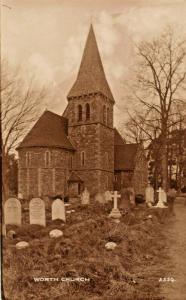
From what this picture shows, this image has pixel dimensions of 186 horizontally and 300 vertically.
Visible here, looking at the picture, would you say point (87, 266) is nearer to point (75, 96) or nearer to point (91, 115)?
point (75, 96)

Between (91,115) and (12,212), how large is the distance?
4780 millimetres

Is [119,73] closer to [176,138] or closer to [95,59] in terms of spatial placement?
[95,59]

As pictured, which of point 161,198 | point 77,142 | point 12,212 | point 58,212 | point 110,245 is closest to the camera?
point 110,245

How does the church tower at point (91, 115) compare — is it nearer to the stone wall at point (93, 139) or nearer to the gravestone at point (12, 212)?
the stone wall at point (93, 139)

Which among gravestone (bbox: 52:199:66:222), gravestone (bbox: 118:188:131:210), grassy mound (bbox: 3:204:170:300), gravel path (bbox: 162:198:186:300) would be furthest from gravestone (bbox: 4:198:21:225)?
gravestone (bbox: 118:188:131:210)

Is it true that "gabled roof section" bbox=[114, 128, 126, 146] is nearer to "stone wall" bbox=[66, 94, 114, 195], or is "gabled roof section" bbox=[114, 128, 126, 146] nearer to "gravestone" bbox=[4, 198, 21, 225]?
"stone wall" bbox=[66, 94, 114, 195]

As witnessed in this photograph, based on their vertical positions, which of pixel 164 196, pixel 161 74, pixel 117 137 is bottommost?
pixel 164 196

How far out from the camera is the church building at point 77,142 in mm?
6359

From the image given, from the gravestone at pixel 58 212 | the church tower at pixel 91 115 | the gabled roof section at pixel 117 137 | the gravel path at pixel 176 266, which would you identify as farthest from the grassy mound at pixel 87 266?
the gabled roof section at pixel 117 137

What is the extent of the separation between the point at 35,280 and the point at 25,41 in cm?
323

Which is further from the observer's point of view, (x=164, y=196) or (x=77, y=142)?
(x=77, y=142)

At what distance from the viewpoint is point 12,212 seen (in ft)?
22.7

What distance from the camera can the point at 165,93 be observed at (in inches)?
263

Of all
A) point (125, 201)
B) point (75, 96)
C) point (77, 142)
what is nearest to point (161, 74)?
point (75, 96)
